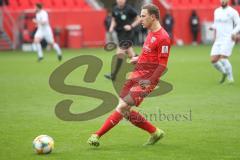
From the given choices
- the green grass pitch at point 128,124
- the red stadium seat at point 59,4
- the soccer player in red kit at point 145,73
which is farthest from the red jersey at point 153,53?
the red stadium seat at point 59,4

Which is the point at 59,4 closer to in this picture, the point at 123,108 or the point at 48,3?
the point at 48,3

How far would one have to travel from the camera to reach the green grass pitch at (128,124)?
888 centimetres

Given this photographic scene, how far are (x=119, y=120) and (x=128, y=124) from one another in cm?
235

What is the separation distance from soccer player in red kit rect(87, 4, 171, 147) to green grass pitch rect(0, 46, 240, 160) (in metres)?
0.39

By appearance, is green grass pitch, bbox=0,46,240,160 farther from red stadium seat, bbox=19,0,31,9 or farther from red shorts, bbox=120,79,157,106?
red stadium seat, bbox=19,0,31,9

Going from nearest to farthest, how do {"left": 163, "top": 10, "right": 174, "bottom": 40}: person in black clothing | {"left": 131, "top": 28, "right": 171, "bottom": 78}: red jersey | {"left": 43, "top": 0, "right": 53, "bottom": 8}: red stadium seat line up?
{"left": 131, "top": 28, "right": 171, "bottom": 78}: red jersey < {"left": 163, "top": 10, "right": 174, "bottom": 40}: person in black clothing < {"left": 43, "top": 0, "right": 53, "bottom": 8}: red stadium seat

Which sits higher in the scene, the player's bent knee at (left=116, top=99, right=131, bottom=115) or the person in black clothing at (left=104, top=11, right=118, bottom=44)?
the player's bent knee at (left=116, top=99, right=131, bottom=115)

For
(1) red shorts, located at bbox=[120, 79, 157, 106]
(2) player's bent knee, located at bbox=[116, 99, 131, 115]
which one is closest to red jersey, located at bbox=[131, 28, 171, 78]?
(1) red shorts, located at bbox=[120, 79, 157, 106]

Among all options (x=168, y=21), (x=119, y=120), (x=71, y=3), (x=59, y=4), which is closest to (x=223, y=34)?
(x=119, y=120)

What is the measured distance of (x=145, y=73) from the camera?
9359mm

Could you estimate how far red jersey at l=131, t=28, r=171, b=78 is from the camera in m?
9.01

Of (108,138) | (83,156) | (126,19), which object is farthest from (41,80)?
(83,156)

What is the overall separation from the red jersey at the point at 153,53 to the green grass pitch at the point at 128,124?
1.16 metres

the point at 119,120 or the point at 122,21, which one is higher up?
the point at 119,120
